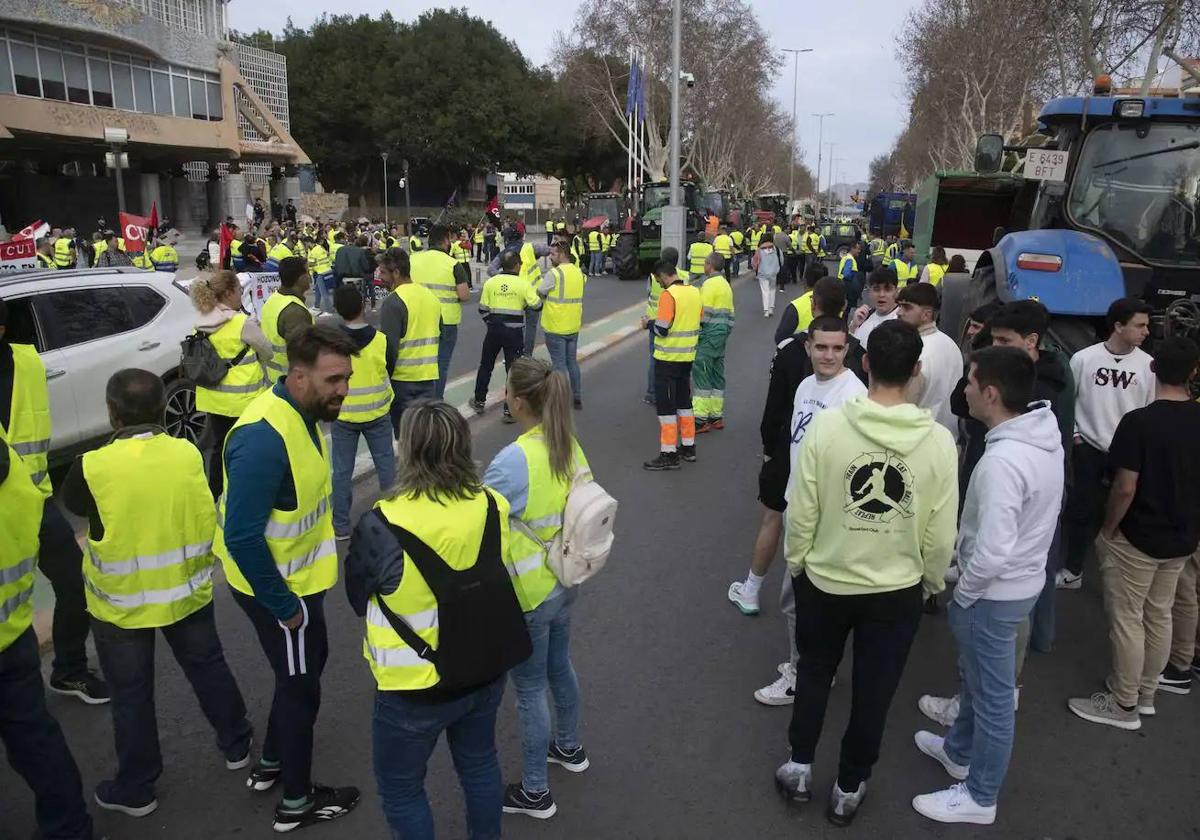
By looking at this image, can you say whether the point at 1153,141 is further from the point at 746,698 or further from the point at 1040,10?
the point at 1040,10

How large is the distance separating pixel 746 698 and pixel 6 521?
3056mm

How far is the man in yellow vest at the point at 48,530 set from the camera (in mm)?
3676

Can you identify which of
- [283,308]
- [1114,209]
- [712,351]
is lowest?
[712,351]

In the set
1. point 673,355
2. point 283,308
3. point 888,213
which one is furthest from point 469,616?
point 888,213

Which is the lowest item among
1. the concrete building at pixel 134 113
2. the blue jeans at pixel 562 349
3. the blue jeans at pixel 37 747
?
the blue jeans at pixel 37 747

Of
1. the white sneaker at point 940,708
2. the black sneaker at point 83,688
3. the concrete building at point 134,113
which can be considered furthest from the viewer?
the concrete building at point 134,113

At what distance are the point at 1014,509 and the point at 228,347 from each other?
4.57 metres

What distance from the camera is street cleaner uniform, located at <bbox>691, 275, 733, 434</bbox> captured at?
848 centimetres

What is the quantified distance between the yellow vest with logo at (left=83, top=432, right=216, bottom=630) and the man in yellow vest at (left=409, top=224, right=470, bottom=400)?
538 cm

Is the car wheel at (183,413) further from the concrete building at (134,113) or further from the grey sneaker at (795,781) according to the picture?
the concrete building at (134,113)

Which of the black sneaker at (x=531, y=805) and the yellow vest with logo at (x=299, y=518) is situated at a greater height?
the yellow vest with logo at (x=299, y=518)

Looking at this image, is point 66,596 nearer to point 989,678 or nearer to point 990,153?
point 989,678

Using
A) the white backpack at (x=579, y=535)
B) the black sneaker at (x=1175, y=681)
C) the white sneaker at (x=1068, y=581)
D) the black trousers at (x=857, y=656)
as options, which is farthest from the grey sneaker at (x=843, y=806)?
the white sneaker at (x=1068, y=581)

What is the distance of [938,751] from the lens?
3.60m
